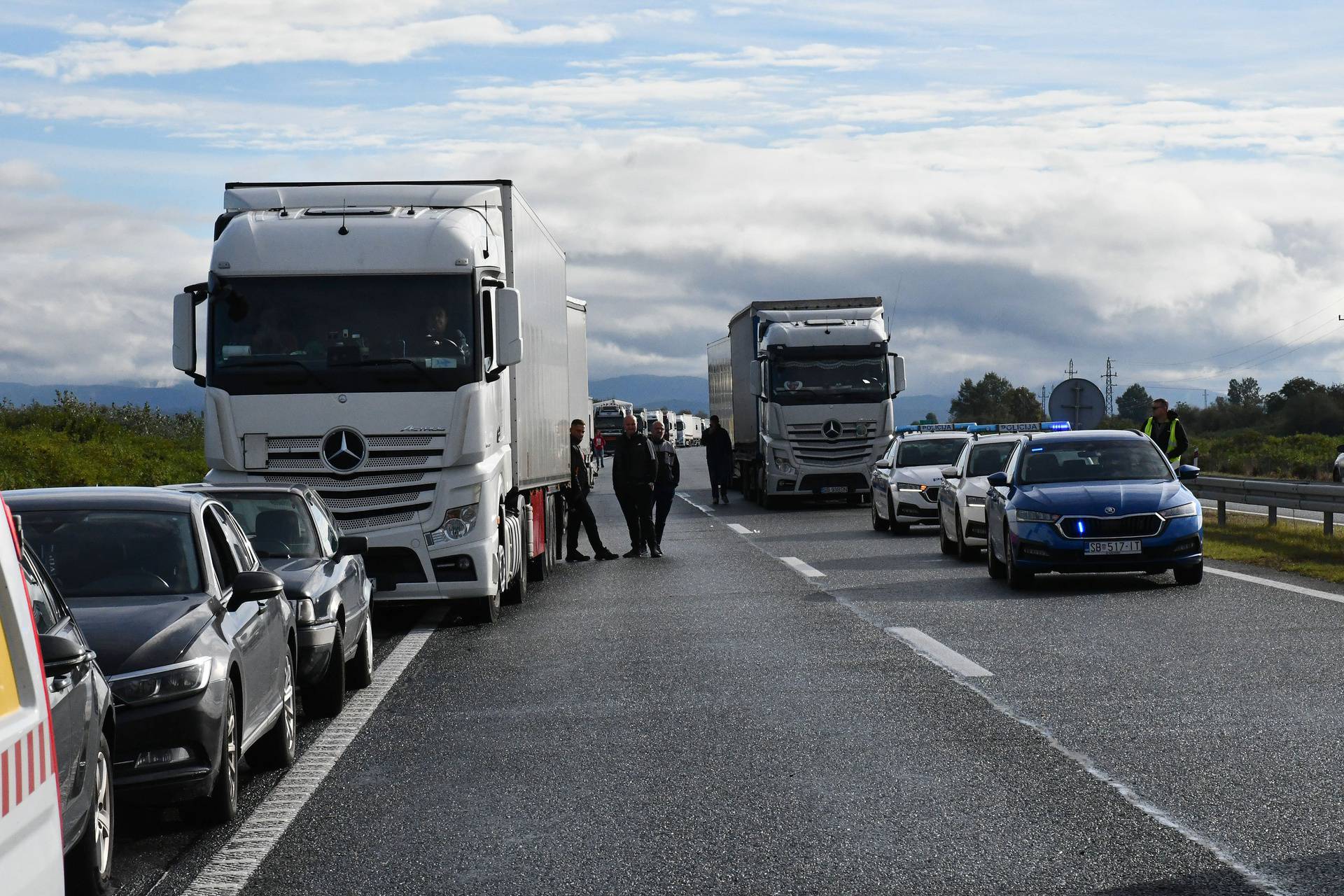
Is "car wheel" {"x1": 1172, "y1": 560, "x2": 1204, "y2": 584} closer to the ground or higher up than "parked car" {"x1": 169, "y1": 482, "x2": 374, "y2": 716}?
closer to the ground

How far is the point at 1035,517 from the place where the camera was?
16688mm

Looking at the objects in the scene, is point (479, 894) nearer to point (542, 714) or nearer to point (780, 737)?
point (780, 737)

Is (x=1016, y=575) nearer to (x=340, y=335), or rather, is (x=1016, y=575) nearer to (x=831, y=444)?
(x=340, y=335)

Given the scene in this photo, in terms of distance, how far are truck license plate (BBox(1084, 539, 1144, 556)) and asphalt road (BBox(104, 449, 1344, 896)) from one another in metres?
1.63

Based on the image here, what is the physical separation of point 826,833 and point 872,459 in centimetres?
2785

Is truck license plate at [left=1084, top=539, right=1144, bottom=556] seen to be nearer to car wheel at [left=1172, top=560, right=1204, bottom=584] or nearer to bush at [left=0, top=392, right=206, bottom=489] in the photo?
car wheel at [left=1172, top=560, right=1204, bottom=584]

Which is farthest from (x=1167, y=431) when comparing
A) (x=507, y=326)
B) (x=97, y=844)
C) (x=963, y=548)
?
(x=97, y=844)

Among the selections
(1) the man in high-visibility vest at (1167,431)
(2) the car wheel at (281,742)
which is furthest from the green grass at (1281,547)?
(2) the car wheel at (281,742)

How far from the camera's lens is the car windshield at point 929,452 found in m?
27.2

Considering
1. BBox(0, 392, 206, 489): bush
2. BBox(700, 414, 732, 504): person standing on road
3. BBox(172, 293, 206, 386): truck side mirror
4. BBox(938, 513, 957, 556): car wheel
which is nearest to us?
BBox(172, 293, 206, 386): truck side mirror

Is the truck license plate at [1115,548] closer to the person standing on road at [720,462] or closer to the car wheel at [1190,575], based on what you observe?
the car wheel at [1190,575]

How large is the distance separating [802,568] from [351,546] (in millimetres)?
9740

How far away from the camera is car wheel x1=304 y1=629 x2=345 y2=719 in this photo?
9.80m

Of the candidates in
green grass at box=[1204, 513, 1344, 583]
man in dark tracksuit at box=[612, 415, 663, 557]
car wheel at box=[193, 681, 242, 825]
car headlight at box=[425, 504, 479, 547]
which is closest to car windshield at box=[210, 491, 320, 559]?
car headlight at box=[425, 504, 479, 547]
